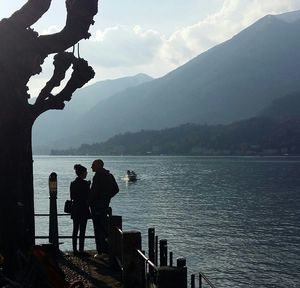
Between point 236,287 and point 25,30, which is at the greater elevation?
point 25,30

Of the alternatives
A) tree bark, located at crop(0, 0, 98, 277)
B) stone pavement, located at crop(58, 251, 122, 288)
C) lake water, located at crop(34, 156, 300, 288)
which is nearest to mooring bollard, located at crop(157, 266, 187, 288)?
stone pavement, located at crop(58, 251, 122, 288)

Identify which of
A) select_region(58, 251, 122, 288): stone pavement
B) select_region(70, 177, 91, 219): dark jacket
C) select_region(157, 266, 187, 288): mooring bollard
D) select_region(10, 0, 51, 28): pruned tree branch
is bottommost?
select_region(58, 251, 122, 288): stone pavement

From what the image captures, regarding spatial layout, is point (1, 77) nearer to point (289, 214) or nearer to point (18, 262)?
point (18, 262)

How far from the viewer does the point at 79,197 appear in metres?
12.8

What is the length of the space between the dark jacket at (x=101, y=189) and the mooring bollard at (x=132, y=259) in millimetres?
3007

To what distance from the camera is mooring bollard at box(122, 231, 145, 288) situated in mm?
9609

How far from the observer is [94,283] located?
10.4 metres

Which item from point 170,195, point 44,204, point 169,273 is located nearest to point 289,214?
point 170,195

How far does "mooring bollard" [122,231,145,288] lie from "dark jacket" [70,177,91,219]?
3.45 meters

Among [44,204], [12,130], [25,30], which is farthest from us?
[44,204]

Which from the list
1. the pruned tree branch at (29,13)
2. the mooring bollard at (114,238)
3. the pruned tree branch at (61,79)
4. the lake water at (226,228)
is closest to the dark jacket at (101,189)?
the mooring bollard at (114,238)

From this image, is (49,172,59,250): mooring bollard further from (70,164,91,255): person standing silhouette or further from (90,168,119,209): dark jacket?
(90,168,119,209): dark jacket

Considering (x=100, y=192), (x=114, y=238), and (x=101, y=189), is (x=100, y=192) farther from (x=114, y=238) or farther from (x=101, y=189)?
(x=114, y=238)

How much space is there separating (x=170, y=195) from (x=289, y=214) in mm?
29867
